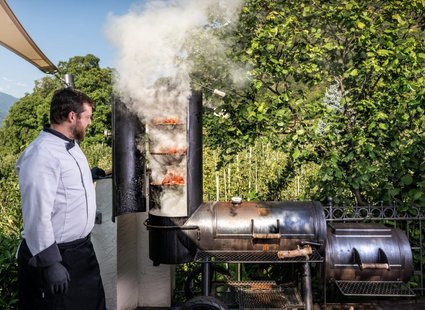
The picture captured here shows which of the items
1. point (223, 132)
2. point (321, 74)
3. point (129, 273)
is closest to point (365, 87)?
point (321, 74)

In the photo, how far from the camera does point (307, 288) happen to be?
3727 millimetres

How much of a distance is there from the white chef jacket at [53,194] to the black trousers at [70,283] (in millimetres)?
111

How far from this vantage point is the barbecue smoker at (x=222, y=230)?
382 centimetres

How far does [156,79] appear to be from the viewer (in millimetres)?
3904

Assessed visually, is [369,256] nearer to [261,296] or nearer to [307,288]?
[307,288]

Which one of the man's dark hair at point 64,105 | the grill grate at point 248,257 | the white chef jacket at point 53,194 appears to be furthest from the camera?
the grill grate at point 248,257

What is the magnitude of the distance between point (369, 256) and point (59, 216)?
2825 millimetres

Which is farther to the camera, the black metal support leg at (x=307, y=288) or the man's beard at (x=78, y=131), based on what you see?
the black metal support leg at (x=307, y=288)

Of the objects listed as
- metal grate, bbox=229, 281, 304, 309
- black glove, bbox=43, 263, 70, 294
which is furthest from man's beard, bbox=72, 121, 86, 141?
metal grate, bbox=229, 281, 304, 309

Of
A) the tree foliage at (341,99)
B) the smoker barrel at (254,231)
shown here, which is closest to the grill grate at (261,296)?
the smoker barrel at (254,231)

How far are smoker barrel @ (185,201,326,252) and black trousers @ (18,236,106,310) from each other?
107 cm

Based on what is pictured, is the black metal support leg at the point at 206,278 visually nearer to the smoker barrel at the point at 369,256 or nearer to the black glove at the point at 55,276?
the smoker barrel at the point at 369,256

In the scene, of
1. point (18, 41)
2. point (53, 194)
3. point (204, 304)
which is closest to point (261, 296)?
point (204, 304)

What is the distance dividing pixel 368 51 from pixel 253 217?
94.0 inches
